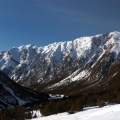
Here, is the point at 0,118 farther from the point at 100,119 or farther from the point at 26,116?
the point at 100,119

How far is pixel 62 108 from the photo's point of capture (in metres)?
Answer: 123

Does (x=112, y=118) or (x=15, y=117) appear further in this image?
(x=15, y=117)

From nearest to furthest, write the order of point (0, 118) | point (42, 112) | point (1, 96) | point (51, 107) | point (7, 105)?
1. point (0, 118)
2. point (42, 112)
3. point (51, 107)
4. point (7, 105)
5. point (1, 96)

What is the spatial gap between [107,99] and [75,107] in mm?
41168

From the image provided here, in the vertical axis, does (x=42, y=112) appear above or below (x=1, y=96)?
below

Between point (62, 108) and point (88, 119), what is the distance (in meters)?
67.3

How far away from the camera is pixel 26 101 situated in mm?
→ 195875

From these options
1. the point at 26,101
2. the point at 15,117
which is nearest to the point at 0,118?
the point at 15,117

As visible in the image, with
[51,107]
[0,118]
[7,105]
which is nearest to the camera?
[0,118]

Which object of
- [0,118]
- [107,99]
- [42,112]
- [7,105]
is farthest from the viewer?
[7,105]

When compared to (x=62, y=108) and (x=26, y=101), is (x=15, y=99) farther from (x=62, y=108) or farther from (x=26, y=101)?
(x=62, y=108)

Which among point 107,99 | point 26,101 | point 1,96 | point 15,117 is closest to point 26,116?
point 15,117

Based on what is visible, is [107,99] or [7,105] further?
[7,105]

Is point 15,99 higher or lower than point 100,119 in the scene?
higher
